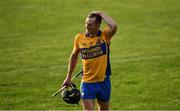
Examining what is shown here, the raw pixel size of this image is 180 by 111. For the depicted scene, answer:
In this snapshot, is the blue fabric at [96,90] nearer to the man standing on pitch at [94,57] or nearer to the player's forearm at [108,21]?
the man standing on pitch at [94,57]

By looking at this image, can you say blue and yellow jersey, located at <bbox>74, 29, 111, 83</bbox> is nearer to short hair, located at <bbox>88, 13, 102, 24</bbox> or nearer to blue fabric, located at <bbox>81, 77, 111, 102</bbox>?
blue fabric, located at <bbox>81, 77, 111, 102</bbox>

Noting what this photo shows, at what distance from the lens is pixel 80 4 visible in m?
31.3

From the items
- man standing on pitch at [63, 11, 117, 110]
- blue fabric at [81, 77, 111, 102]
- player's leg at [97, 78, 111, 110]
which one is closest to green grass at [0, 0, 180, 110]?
player's leg at [97, 78, 111, 110]

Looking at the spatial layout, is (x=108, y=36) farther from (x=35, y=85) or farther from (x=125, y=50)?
(x=125, y=50)

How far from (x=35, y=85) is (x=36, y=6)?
45.1ft

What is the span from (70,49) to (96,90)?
37.9 feet

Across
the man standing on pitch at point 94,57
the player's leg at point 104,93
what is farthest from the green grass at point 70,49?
the man standing on pitch at point 94,57

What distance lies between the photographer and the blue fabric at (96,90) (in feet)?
36.2

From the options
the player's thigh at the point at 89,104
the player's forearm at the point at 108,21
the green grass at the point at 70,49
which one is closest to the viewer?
the player's thigh at the point at 89,104

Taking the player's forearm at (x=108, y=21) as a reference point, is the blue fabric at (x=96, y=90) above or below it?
below

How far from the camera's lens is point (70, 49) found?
22562mm

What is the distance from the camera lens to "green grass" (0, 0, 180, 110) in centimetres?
1623

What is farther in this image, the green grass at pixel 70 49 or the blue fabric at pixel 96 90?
the green grass at pixel 70 49

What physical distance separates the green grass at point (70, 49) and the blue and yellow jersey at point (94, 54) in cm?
418
